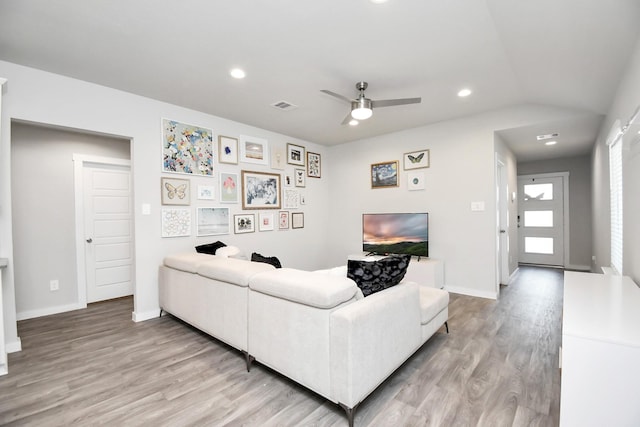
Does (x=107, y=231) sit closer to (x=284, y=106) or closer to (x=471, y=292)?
(x=284, y=106)

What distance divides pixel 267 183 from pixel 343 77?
2.27 meters

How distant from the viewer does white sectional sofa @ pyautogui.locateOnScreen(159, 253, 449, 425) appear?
5.34ft

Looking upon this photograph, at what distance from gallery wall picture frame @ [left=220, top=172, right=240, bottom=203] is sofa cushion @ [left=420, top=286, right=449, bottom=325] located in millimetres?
2842

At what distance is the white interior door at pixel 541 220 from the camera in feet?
19.7

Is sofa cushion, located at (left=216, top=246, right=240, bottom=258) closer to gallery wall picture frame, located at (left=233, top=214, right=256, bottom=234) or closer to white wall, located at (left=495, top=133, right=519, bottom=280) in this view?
gallery wall picture frame, located at (left=233, top=214, right=256, bottom=234)

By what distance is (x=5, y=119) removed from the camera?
252 centimetres

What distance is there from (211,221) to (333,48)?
2.67 m

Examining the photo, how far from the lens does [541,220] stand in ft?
20.4

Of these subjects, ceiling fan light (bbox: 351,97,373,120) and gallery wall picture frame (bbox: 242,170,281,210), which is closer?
ceiling fan light (bbox: 351,97,373,120)

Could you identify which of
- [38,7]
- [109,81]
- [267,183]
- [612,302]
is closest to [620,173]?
[612,302]

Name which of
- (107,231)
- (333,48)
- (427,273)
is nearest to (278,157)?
(333,48)

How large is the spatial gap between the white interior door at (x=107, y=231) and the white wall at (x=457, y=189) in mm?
3895

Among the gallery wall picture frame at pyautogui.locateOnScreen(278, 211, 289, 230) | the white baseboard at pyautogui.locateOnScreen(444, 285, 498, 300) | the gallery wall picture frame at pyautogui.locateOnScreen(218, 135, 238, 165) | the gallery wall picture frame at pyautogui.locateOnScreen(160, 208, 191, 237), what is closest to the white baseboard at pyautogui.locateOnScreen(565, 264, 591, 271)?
the white baseboard at pyautogui.locateOnScreen(444, 285, 498, 300)

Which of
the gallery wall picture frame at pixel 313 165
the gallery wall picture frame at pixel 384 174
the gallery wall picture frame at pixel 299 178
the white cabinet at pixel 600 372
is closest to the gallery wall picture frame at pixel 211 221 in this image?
the gallery wall picture frame at pixel 299 178
